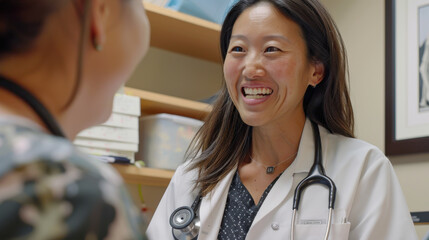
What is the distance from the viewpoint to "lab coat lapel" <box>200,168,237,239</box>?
1550mm

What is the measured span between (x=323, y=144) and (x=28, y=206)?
129 centimetres

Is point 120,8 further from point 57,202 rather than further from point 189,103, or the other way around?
point 189,103

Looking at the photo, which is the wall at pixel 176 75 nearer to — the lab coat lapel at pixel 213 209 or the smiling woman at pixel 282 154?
the smiling woman at pixel 282 154

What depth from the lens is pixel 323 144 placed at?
A: 163cm

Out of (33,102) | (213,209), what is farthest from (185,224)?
(33,102)

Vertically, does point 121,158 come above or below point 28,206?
below

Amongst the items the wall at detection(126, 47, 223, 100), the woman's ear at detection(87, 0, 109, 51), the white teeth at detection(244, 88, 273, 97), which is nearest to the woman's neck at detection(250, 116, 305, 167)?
the white teeth at detection(244, 88, 273, 97)

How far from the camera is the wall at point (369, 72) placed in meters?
2.31

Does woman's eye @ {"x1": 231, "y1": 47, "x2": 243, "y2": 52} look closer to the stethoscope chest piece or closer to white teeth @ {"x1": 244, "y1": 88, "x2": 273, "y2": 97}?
white teeth @ {"x1": 244, "y1": 88, "x2": 273, "y2": 97}

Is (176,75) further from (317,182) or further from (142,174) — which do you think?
(317,182)

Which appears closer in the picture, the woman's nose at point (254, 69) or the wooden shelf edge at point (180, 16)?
the woman's nose at point (254, 69)

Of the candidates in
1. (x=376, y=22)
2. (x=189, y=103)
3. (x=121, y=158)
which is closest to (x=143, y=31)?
(x=121, y=158)

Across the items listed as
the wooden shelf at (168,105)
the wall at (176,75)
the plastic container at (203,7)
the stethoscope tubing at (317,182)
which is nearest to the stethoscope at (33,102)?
the stethoscope tubing at (317,182)

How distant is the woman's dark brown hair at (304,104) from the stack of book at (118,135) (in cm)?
35
